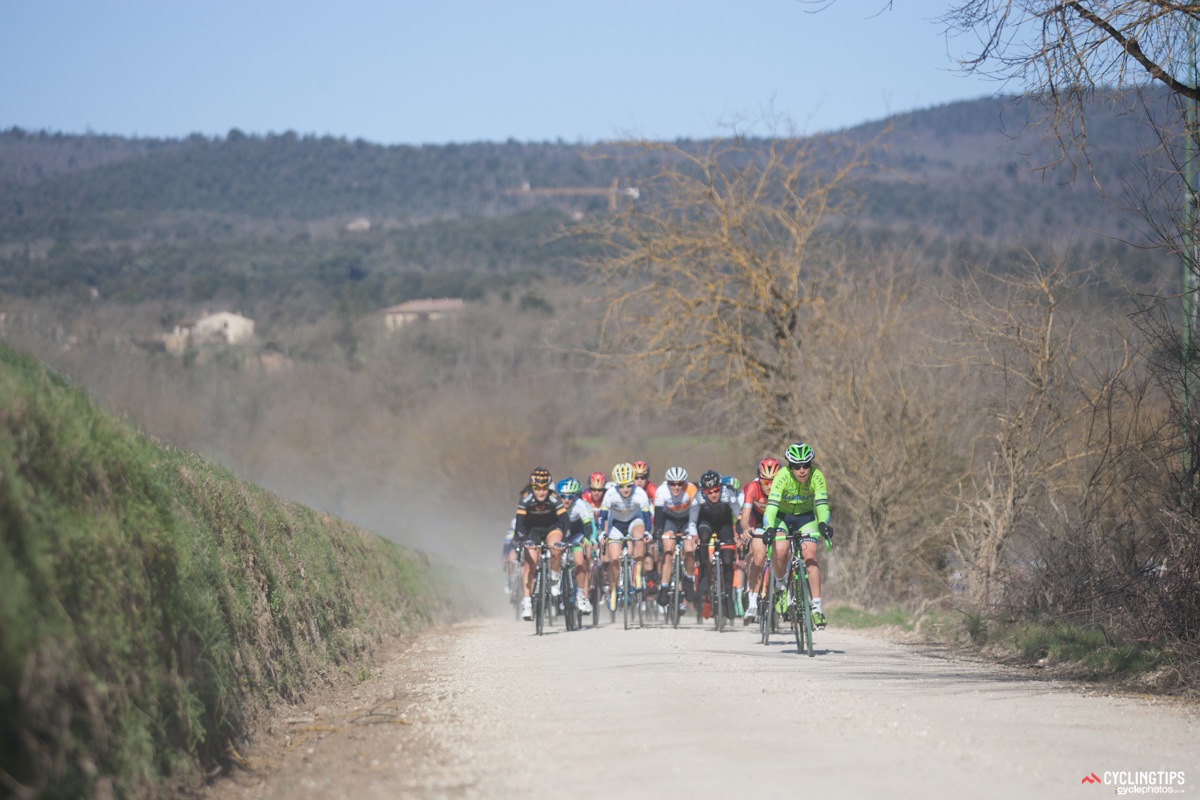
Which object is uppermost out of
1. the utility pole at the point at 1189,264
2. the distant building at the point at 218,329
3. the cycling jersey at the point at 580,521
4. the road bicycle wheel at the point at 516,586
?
the distant building at the point at 218,329

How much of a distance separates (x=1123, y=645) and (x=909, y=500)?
11.6 metres

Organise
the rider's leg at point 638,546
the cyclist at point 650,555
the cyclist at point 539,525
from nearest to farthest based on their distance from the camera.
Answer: the cyclist at point 539,525
the rider's leg at point 638,546
the cyclist at point 650,555

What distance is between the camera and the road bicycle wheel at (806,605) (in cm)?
1327

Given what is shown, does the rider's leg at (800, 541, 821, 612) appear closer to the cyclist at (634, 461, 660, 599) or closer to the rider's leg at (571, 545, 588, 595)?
the rider's leg at (571, 545, 588, 595)

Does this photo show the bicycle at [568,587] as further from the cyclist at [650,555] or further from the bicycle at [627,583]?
the cyclist at [650,555]

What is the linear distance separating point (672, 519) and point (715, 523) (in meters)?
1.27

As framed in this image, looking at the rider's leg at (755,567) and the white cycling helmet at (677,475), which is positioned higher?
the white cycling helmet at (677,475)

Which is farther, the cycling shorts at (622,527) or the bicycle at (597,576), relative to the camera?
the cycling shorts at (622,527)

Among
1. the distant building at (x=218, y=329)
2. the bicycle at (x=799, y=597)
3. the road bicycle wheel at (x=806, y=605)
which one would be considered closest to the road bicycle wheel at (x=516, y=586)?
the bicycle at (x=799, y=597)

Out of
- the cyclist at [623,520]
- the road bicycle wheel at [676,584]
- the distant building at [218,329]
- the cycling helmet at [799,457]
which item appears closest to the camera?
the cycling helmet at [799,457]

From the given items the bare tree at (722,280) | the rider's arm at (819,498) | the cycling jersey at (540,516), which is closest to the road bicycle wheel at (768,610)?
the rider's arm at (819,498)

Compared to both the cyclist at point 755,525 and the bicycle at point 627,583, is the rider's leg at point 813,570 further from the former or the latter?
the bicycle at point 627,583

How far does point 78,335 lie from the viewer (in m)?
61.5

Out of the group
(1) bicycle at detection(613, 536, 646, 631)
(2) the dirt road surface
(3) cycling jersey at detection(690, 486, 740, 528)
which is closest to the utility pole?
(2) the dirt road surface
